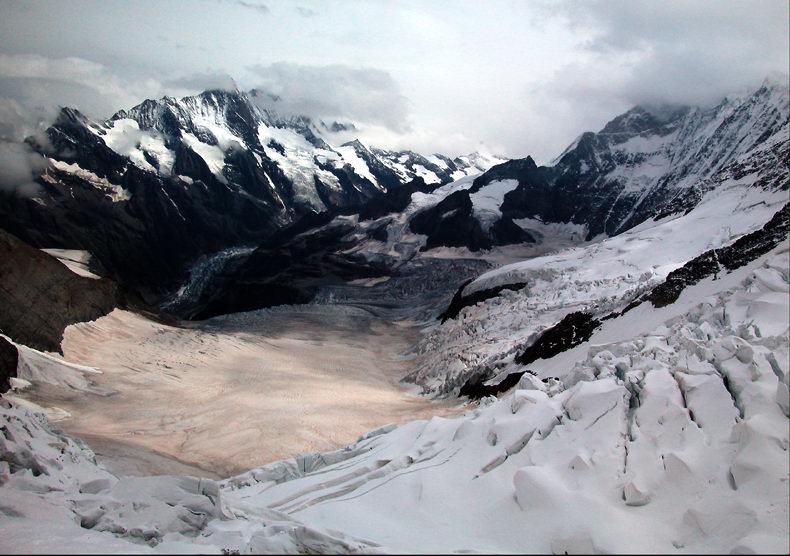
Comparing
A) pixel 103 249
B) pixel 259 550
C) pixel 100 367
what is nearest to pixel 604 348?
pixel 259 550

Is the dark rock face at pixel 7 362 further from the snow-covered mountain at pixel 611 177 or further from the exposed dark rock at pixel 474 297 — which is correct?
the snow-covered mountain at pixel 611 177

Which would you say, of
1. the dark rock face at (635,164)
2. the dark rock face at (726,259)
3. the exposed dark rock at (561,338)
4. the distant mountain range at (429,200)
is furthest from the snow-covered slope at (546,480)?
the dark rock face at (635,164)

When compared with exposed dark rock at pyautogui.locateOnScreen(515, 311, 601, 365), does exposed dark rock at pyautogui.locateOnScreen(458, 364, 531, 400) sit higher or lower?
lower

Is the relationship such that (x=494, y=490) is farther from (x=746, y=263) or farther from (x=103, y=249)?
(x=103, y=249)

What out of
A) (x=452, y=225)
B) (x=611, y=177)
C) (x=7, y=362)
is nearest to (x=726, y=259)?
(x=7, y=362)

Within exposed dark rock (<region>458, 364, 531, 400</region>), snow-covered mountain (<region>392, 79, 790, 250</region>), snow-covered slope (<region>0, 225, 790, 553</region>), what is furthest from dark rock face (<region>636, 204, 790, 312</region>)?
snow-covered mountain (<region>392, 79, 790, 250</region>)

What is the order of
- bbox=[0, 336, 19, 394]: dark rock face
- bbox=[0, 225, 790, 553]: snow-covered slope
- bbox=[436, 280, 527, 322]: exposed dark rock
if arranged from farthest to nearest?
bbox=[436, 280, 527, 322]: exposed dark rock < bbox=[0, 336, 19, 394]: dark rock face < bbox=[0, 225, 790, 553]: snow-covered slope

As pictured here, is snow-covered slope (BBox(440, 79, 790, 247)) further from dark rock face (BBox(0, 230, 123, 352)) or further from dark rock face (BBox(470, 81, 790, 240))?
dark rock face (BBox(0, 230, 123, 352))
